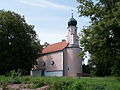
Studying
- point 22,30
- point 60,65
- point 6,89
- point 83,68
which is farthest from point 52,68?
point 6,89

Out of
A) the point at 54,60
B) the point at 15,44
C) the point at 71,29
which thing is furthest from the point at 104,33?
the point at 54,60

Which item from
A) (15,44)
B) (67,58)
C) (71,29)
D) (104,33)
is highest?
(71,29)

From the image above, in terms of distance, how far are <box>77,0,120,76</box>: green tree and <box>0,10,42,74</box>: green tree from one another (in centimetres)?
2485

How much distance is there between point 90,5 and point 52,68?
140 ft

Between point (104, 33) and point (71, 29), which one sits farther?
point (71, 29)

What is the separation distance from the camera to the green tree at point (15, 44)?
166 ft

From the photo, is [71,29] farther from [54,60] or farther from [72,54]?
[54,60]

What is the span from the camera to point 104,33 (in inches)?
1065

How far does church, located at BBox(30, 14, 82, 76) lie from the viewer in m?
66.6

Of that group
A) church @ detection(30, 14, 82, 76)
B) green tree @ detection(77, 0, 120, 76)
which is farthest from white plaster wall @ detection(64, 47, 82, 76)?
green tree @ detection(77, 0, 120, 76)

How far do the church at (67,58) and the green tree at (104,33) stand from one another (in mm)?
35209

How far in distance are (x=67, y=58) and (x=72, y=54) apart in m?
1.82

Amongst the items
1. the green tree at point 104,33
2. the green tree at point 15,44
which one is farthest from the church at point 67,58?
the green tree at point 104,33

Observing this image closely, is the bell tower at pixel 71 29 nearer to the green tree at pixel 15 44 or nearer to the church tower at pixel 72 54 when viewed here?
the church tower at pixel 72 54
